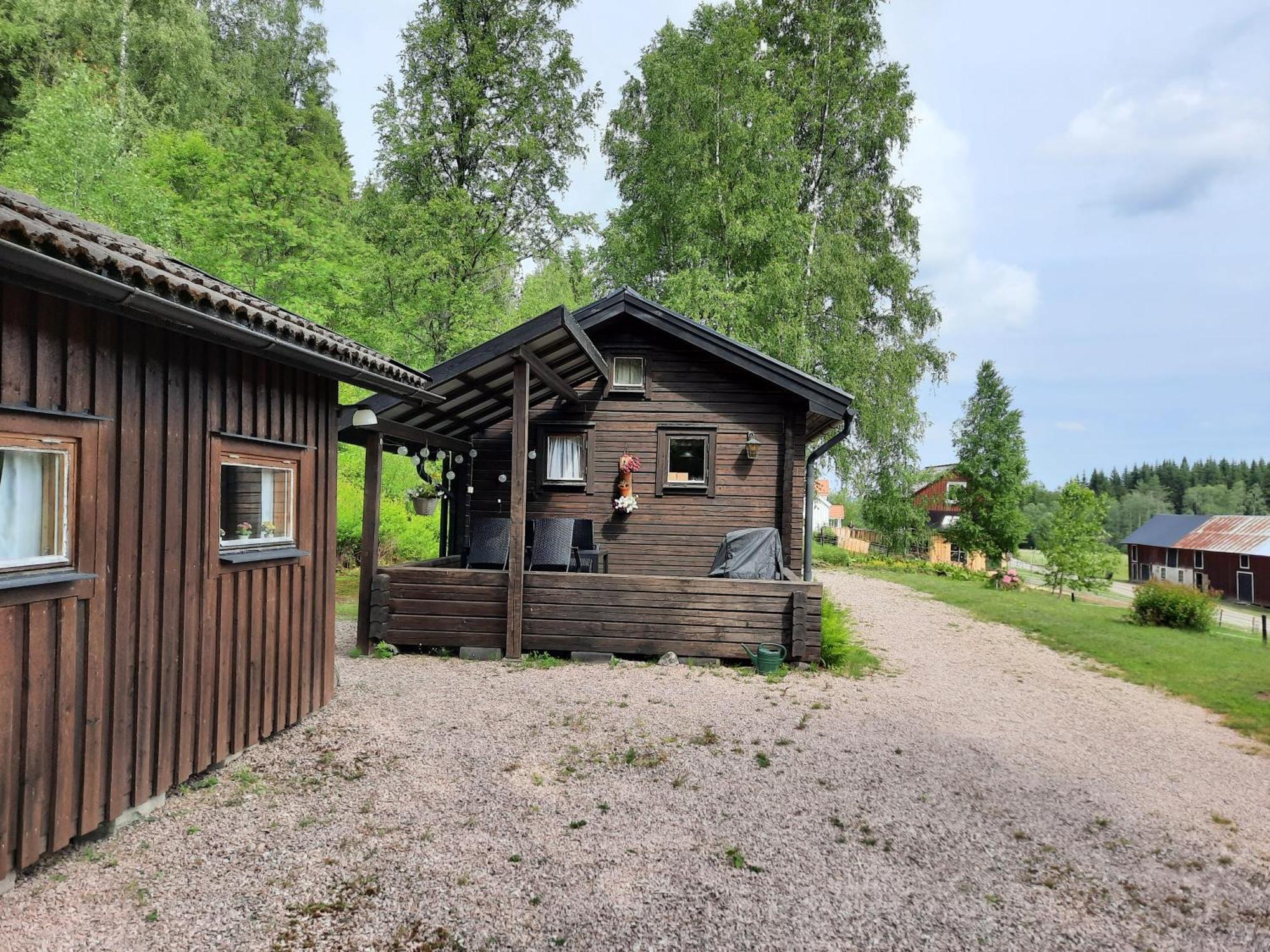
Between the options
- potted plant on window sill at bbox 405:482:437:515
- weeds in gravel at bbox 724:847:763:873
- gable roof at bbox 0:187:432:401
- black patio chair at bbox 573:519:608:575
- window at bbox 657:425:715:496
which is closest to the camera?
gable roof at bbox 0:187:432:401

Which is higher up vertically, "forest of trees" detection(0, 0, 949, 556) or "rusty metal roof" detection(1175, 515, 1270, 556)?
"forest of trees" detection(0, 0, 949, 556)

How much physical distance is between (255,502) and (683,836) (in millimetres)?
3413

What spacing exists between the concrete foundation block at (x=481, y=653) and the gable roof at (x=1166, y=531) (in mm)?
43530

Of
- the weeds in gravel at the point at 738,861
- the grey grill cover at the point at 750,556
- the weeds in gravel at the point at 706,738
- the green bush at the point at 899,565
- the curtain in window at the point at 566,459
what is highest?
the curtain in window at the point at 566,459

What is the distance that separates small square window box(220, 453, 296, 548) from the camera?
167 inches

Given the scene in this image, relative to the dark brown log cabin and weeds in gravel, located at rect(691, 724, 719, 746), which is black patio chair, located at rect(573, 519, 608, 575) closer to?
weeds in gravel, located at rect(691, 724, 719, 746)

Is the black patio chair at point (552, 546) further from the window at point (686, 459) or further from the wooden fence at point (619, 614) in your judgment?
the window at point (686, 459)

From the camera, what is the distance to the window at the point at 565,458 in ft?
31.8

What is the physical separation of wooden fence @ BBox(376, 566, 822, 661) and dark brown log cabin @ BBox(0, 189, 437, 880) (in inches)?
97.7

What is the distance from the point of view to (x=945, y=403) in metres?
19.4

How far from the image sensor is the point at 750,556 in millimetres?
8258

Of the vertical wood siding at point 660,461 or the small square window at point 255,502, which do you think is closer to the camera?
the small square window at point 255,502

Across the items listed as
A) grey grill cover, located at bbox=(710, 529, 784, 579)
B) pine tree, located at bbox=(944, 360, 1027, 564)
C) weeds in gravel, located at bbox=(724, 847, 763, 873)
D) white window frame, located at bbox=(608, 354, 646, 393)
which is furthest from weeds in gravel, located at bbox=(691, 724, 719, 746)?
pine tree, located at bbox=(944, 360, 1027, 564)

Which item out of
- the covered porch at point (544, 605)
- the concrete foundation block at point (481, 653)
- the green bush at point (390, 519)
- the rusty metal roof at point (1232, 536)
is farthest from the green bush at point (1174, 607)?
the rusty metal roof at point (1232, 536)
